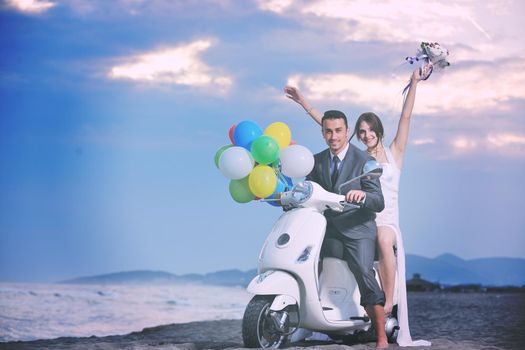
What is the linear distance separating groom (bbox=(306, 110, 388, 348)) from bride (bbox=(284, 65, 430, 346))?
159 mm

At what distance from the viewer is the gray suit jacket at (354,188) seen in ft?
15.0

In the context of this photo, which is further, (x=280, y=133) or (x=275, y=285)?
(x=280, y=133)

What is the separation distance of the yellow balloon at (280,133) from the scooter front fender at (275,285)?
0.91 meters

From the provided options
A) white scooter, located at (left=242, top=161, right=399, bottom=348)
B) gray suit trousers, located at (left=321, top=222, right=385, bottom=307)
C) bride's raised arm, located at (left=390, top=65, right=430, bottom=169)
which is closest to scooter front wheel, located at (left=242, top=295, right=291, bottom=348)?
white scooter, located at (left=242, top=161, right=399, bottom=348)

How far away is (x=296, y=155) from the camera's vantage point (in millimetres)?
4594

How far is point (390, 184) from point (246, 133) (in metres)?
1.01

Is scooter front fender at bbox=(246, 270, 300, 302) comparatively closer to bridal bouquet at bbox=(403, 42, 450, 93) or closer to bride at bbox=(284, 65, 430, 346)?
bride at bbox=(284, 65, 430, 346)

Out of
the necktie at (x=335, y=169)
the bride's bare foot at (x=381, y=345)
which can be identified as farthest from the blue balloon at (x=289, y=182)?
the bride's bare foot at (x=381, y=345)

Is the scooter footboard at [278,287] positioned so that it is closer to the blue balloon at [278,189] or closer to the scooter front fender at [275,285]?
the scooter front fender at [275,285]

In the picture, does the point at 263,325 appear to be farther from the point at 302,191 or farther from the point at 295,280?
the point at 302,191

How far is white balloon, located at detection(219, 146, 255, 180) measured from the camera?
4586 mm

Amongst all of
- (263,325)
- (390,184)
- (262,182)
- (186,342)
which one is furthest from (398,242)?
(186,342)

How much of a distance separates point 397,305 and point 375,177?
1.05 meters

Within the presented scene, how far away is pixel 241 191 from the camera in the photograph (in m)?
4.78
